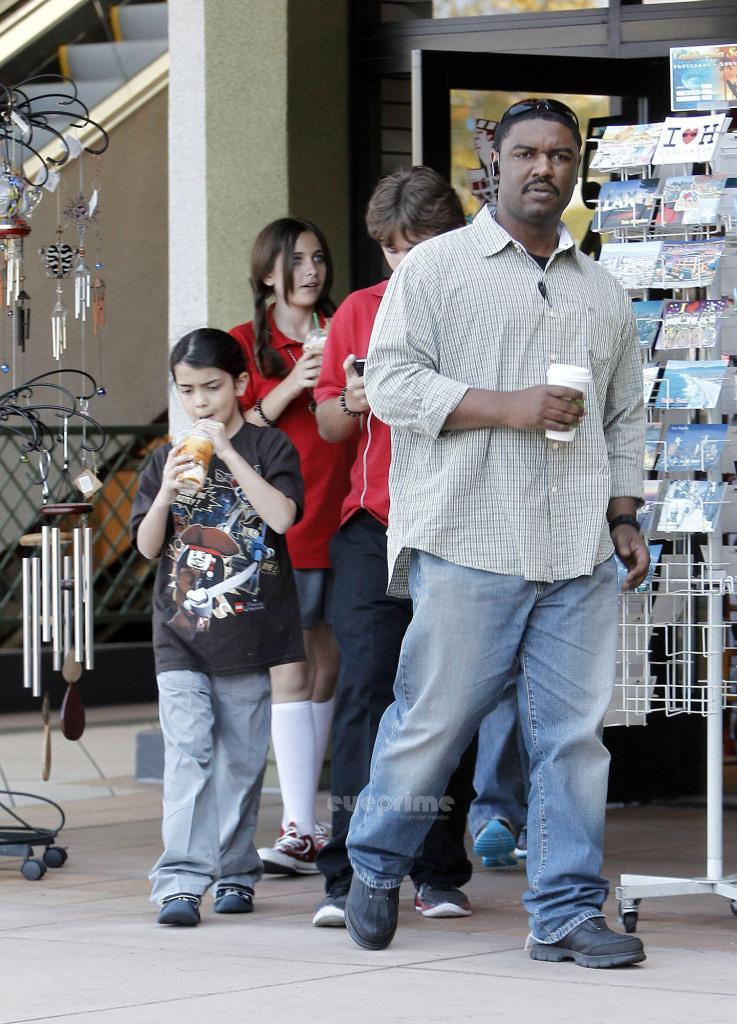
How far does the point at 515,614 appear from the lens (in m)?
3.82

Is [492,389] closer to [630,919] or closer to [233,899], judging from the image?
[630,919]

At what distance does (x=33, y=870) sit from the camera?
195 inches

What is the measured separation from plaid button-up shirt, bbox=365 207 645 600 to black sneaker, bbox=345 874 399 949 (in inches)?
27.2

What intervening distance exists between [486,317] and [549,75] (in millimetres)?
2475

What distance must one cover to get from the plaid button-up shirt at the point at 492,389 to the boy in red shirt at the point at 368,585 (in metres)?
0.39

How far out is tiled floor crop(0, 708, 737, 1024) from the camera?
3408 mm

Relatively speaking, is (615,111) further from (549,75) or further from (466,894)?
(466,894)

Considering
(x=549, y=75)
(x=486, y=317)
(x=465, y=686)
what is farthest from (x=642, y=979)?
(x=549, y=75)

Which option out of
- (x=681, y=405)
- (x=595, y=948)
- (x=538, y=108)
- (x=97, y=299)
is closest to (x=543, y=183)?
(x=538, y=108)

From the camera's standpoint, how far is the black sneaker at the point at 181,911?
4270mm

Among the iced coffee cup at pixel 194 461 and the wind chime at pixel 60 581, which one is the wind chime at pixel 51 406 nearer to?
the wind chime at pixel 60 581

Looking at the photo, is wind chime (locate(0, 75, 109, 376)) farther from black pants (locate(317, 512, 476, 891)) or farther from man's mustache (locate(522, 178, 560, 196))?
man's mustache (locate(522, 178, 560, 196))

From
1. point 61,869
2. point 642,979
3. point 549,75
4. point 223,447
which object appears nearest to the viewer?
point 642,979

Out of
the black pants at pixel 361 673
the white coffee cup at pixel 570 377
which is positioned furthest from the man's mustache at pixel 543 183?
the black pants at pixel 361 673
